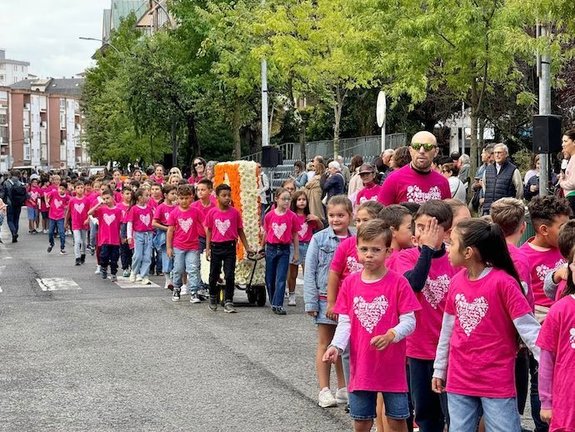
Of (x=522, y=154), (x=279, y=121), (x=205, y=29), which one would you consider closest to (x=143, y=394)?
(x=522, y=154)

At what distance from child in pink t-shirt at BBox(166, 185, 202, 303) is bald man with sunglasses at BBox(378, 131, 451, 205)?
6936 millimetres

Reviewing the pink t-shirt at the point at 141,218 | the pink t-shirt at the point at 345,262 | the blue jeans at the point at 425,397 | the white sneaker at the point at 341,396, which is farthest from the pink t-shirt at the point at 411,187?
the pink t-shirt at the point at 141,218

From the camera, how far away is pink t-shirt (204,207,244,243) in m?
14.4

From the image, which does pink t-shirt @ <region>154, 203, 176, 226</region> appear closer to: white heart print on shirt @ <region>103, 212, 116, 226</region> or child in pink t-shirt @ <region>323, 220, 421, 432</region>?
white heart print on shirt @ <region>103, 212, 116, 226</region>

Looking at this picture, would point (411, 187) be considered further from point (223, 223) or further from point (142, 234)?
point (142, 234)

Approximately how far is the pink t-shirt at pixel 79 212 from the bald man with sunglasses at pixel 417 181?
15.6 metres

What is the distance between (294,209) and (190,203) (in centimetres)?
164

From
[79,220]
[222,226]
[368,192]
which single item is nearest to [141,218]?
[222,226]

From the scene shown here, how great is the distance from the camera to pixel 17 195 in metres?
35.2

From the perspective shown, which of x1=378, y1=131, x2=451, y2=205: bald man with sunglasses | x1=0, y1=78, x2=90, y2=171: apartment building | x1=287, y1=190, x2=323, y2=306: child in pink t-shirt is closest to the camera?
x1=378, y1=131, x2=451, y2=205: bald man with sunglasses

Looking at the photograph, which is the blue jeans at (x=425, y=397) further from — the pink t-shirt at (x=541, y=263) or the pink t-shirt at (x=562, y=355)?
the pink t-shirt at (x=562, y=355)

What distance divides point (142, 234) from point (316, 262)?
10.6 m

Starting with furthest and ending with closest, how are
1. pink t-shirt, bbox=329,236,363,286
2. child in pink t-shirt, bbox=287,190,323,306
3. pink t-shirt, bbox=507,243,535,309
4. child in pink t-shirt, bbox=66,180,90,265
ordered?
child in pink t-shirt, bbox=66,180,90,265 < child in pink t-shirt, bbox=287,190,323,306 < pink t-shirt, bbox=329,236,363,286 < pink t-shirt, bbox=507,243,535,309

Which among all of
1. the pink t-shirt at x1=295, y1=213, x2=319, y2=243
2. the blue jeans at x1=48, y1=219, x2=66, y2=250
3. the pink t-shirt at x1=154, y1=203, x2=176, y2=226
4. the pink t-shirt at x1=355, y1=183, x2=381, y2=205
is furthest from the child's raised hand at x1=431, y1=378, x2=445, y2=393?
the blue jeans at x1=48, y1=219, x2=66, y2=250
